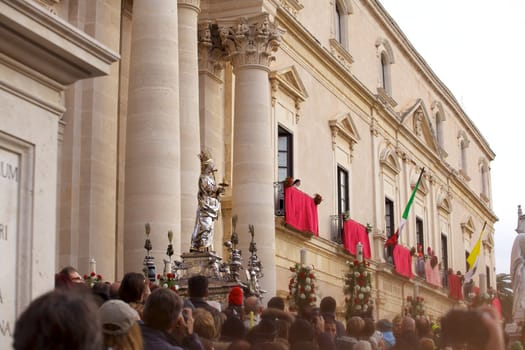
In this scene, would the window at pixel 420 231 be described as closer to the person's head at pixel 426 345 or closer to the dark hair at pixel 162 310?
the person's head at pixel 426 345

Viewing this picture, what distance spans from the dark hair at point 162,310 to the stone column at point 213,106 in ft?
49.3

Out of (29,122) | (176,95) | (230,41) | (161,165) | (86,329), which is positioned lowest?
(86,329)

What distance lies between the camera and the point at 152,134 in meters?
15.5

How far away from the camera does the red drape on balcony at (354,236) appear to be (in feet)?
89.8

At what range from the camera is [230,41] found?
20109 millimetres

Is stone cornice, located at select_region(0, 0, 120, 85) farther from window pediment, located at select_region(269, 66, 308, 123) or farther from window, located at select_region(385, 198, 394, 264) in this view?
window, located at select_region(385, 198, 394, 264)

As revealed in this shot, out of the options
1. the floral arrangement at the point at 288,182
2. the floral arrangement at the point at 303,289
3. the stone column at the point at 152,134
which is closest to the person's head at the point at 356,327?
the stone column at the point at 152,134

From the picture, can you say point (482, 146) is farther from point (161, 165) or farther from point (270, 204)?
point (161, 165)

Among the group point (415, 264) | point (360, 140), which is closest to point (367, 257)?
point (360, 140)

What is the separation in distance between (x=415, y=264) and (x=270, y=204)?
16.7 m

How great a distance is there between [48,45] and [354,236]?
918 inches

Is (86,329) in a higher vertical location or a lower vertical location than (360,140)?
lower

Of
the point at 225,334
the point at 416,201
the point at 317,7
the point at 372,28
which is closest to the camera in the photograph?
the point at 225,334

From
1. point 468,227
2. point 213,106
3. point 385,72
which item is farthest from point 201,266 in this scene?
point 468,227
